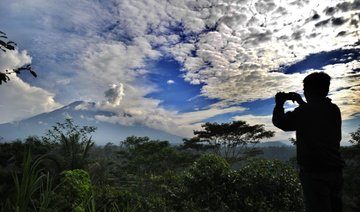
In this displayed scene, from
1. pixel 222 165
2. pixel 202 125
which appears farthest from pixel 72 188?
pixel 202 125

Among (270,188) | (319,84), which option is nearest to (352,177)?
(270,188)

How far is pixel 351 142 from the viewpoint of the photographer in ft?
78.7

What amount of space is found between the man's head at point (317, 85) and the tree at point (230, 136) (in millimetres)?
26501

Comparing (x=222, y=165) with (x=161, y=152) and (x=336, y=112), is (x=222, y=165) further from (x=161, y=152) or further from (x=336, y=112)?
(x=161, y=152)

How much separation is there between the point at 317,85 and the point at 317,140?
497 millimetres

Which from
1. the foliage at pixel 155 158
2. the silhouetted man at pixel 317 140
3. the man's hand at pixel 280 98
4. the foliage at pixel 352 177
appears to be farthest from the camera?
the foliage at pixel 155 158

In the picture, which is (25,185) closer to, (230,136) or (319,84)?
(319,84)

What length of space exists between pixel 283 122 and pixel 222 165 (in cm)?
734

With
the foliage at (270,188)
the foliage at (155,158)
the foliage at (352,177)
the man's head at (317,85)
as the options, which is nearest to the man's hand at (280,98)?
the man's head at (317,85)

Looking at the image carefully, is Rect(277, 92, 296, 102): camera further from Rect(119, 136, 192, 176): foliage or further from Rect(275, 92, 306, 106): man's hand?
Rect(119, 136, 192, 176): foliage

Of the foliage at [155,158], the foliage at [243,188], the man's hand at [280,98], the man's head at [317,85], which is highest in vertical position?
the foliage at [155,158]

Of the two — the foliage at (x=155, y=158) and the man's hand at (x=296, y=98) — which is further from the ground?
the foliage at (x=155, y=158)

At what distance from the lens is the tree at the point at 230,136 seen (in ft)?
96.0

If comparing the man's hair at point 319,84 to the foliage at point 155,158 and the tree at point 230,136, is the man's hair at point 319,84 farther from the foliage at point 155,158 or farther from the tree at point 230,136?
the foliage at point 155,158
